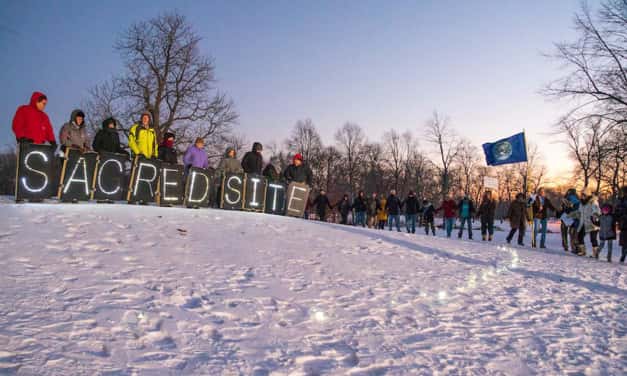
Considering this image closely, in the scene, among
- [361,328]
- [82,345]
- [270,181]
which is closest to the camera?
[82,345]

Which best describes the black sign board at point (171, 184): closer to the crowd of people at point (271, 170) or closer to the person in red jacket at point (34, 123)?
the crowd of people at point (271, 170)

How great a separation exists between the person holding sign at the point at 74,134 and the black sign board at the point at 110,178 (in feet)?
1.72

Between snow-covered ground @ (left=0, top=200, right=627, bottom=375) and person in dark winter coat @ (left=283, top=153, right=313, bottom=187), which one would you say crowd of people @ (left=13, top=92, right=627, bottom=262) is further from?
snow-covered ground @ (left=0, top=200, right=627, bottom=375)

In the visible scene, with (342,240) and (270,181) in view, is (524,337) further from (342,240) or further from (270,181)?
(270,181)

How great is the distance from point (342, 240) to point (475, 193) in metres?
68.6

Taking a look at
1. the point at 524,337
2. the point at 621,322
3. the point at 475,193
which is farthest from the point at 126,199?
the point at 475,193

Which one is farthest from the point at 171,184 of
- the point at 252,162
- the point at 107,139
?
the point at 252,162

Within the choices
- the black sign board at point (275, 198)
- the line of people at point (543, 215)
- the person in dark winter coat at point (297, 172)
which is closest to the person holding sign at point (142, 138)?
the black sign board at point (275, 198)

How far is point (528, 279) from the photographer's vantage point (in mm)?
6590

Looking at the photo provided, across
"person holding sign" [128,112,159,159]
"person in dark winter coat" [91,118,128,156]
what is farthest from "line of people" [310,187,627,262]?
"person in dark winter coat" [91,118,128,156]

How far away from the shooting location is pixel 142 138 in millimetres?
9727

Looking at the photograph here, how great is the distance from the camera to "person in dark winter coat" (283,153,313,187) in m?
13.1

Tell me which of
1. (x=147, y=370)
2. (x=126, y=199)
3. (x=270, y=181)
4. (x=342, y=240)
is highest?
(x=270, y=181)

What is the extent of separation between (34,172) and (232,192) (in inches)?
189
